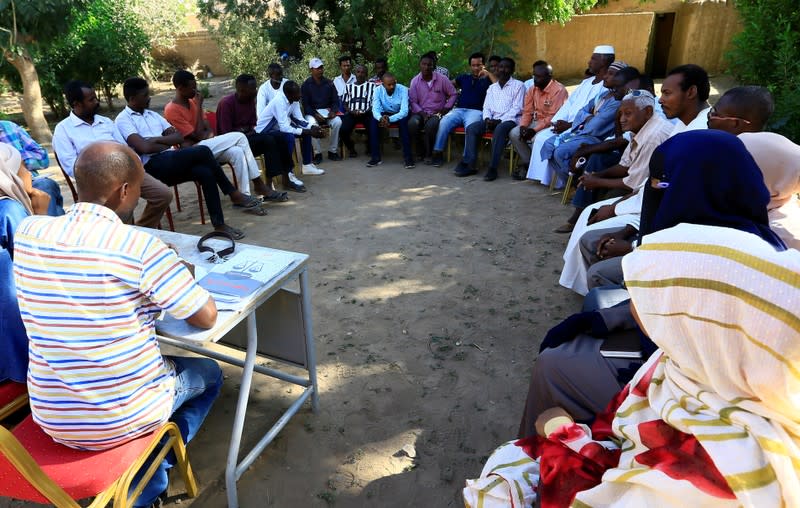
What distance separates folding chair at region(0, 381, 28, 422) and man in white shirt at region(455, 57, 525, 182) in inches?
207

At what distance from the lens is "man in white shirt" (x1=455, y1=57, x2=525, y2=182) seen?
650 centimetres

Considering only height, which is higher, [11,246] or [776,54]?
[776,54]

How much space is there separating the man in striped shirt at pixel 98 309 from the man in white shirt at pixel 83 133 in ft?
8.93

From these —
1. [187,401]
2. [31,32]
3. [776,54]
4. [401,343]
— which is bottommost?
[401,343]

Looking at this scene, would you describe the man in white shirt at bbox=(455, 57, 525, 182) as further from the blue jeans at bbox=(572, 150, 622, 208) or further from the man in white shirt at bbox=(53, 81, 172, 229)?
the man in white shirt at bbox=(53, 81, 172, 229)

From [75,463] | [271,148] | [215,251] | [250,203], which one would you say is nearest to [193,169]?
[250,203]

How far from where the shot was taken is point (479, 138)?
21.8ft

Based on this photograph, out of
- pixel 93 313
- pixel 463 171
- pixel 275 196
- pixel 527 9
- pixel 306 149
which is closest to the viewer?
pixel 93 313

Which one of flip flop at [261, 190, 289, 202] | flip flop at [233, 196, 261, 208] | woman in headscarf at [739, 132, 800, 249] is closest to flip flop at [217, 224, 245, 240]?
flip flop at [233, 196, 261, 208]

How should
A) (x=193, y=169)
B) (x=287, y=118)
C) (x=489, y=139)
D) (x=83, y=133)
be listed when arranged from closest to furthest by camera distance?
(x=83, y=133)
(x=193, y=169)
(x=287, y=118)
(x=489, y=139)

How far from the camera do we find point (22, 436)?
1.78 meters

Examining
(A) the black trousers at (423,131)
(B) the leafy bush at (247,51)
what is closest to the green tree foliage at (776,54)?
(A) the black trousers at (423,131)

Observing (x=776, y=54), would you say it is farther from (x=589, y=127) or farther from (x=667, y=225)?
(x=667, y=225)

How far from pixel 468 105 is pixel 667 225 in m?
5.29
